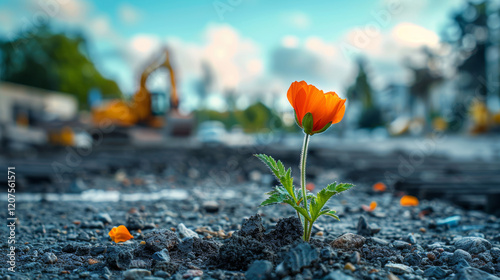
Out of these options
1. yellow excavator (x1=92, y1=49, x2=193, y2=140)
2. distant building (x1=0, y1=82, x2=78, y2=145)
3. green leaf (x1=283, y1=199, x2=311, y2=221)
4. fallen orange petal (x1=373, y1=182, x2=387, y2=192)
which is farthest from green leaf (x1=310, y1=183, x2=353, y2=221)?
distant building (x1=0, y1=82, x2=78, y2=145)

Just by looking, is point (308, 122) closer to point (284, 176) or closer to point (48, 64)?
point (284, 176)

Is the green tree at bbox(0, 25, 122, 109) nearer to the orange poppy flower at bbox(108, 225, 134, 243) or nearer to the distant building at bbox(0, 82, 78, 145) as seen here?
the distant building at bbox(0, 82, 78, 145)

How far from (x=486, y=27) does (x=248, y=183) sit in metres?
37.1

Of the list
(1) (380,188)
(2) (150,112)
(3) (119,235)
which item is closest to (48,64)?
(2) (150,112)

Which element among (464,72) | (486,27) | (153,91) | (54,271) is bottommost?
(54,271)

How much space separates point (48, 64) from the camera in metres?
50.0

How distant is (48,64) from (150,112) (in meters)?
40.7

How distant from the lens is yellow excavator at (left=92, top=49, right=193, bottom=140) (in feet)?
51.4

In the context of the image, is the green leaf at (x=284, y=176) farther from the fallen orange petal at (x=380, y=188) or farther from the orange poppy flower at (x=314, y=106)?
the fallen orange petal at (x=380, y=188)

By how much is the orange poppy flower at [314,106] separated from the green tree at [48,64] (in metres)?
47.5

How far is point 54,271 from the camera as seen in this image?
1737mm

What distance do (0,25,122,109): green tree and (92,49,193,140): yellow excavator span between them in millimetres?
31586

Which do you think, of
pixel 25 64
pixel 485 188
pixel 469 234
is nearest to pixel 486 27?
pixel 485 188

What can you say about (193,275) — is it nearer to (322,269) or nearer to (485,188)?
(322,269)
